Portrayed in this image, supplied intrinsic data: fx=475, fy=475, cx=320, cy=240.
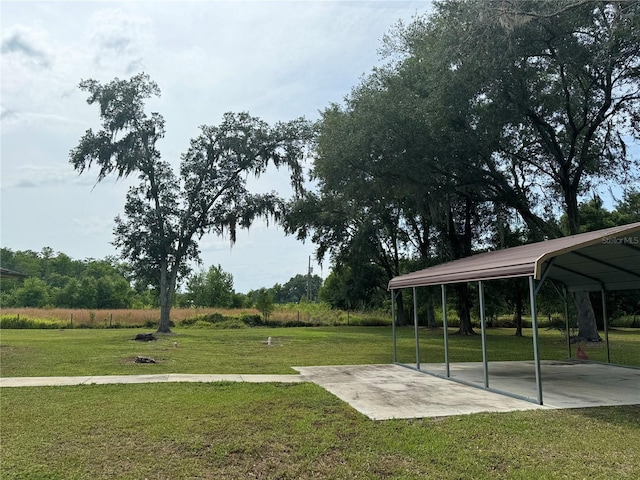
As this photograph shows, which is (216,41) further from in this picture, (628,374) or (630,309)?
(630,309)

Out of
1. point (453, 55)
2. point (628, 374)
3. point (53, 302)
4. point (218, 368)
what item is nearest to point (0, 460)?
point (218, 368)

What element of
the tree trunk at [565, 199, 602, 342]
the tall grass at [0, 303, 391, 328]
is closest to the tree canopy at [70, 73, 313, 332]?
the tall grass at [0, 303, 391, 328]

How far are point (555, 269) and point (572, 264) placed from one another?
0.74 m

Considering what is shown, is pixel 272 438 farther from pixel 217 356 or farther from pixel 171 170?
pixel 171 170

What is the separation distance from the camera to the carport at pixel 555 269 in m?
6.52

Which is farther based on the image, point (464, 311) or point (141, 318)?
point (141, 318)

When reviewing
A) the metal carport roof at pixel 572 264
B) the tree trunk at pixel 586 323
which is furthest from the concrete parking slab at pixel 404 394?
the tree trunk at pixel 586 323

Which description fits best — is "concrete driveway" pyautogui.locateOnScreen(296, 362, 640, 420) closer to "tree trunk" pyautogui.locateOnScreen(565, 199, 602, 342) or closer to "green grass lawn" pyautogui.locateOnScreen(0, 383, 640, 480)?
"green grass lawn" pyautogui.locateOnScreen(0, 383, 640, 480)

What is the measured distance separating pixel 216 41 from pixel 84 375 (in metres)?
7.48

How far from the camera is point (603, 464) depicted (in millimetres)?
4238

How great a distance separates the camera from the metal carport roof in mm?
6535

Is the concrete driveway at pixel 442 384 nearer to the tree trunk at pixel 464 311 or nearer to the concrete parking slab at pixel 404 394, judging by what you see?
the concrete parking slab at pixel 404 394

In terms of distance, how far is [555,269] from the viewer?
33.5 feet

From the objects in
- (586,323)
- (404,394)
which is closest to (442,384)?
(404,394)
